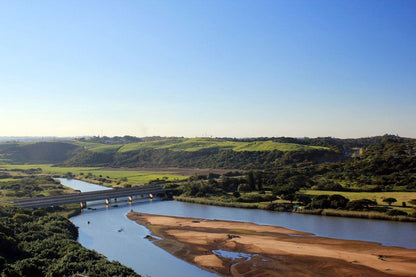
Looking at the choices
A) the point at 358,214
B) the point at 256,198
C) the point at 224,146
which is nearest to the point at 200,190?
the point at 256,198

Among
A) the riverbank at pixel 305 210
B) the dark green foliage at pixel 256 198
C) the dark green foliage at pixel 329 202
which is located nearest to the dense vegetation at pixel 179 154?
the dark green foliage at pixel 256 198

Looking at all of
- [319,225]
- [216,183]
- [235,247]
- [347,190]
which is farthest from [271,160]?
[235,247]

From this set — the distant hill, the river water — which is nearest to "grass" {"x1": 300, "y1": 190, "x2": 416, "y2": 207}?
the river water

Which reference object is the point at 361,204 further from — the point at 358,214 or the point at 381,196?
the point at 381,196

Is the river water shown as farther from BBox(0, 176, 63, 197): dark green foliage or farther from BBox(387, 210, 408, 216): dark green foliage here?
BBox(0, 176, 63, 197): dark green foliage

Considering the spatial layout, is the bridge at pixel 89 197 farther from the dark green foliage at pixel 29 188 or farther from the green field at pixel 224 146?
the green field at pixel 224 146

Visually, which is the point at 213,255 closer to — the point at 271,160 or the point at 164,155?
the point at 271,160
